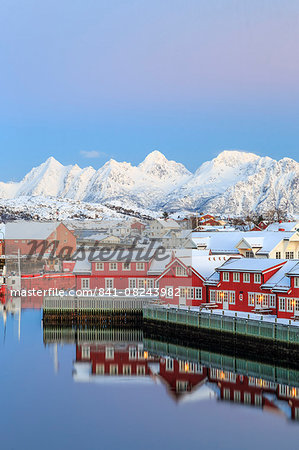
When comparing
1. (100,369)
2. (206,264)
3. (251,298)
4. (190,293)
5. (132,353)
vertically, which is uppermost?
(206,264)

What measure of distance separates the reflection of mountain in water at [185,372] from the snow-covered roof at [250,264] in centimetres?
714

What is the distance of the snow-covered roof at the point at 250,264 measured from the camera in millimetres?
45694

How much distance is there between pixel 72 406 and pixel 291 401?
11587mm

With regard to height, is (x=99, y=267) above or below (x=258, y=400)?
above

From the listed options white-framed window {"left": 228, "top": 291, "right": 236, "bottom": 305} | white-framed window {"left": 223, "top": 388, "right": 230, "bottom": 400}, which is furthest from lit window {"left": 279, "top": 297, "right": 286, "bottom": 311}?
white-framed window {"left": 223, "top": 388, "right": 230, "bottom": 400}

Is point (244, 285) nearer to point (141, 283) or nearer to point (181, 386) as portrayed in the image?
point (181, 386)

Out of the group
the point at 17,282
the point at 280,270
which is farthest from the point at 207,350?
the point at 17,282

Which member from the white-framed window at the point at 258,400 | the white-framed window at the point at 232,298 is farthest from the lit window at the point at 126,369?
the white-framed window at the point at 232,298

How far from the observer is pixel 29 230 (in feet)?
376

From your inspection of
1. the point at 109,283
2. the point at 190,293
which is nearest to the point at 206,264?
the point at 190,293

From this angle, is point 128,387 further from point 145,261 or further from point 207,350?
point 145,261

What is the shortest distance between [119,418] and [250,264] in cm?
1932

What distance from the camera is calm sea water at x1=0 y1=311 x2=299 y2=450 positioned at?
2833 centimetres

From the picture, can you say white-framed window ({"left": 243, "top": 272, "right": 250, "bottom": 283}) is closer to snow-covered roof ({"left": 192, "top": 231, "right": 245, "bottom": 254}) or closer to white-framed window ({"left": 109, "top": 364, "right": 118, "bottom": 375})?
white-framed window ({"left": 109, "top": 364, "right": 118, "bottom": 375})
